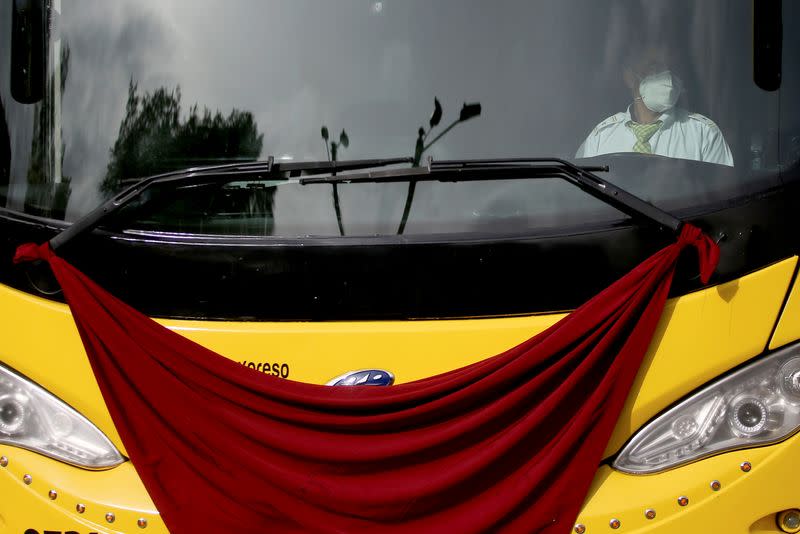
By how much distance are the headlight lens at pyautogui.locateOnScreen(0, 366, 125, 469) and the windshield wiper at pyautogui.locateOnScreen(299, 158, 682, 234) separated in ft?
3.07

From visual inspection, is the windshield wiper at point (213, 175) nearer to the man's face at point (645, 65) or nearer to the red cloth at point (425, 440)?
the red cloth at point (425, 440)

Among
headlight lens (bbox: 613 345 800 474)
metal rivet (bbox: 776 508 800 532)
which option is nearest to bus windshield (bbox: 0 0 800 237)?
headlight lens (bbox: 613 345 800 474)

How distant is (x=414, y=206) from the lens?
274cm

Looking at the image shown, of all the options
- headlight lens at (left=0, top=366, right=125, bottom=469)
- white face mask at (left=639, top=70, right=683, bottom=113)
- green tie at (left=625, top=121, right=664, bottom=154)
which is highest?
white face mask at (left=639, top=70, right=683, bottom=113)

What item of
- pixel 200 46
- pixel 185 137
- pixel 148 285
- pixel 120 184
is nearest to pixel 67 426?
pixel 148 285

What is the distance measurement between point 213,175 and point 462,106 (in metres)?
0.73

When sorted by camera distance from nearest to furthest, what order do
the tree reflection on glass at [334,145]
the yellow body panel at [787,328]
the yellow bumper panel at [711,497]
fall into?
the yellow bumper panel at [711,497] < the yellow body panel at [787,328] < the tree reflection on glass at [334,145]

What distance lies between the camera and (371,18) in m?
2.78

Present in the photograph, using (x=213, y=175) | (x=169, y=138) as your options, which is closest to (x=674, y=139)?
(x=213, y=175)

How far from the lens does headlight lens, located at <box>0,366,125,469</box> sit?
9.00ft

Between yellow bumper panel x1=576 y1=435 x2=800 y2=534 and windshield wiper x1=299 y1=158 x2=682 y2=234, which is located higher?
windshield wiper x1=299 y1=158 x2=682 y2=234

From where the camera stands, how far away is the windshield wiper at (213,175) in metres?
2.73

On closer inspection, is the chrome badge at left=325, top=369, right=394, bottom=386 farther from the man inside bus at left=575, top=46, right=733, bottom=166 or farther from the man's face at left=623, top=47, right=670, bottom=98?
the man's face at left=623, top=47, right=670, bottom=98

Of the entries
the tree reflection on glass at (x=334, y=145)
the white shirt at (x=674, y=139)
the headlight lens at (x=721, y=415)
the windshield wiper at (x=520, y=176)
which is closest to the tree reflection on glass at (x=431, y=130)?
the windshield wiper at (x=520, y=176)
